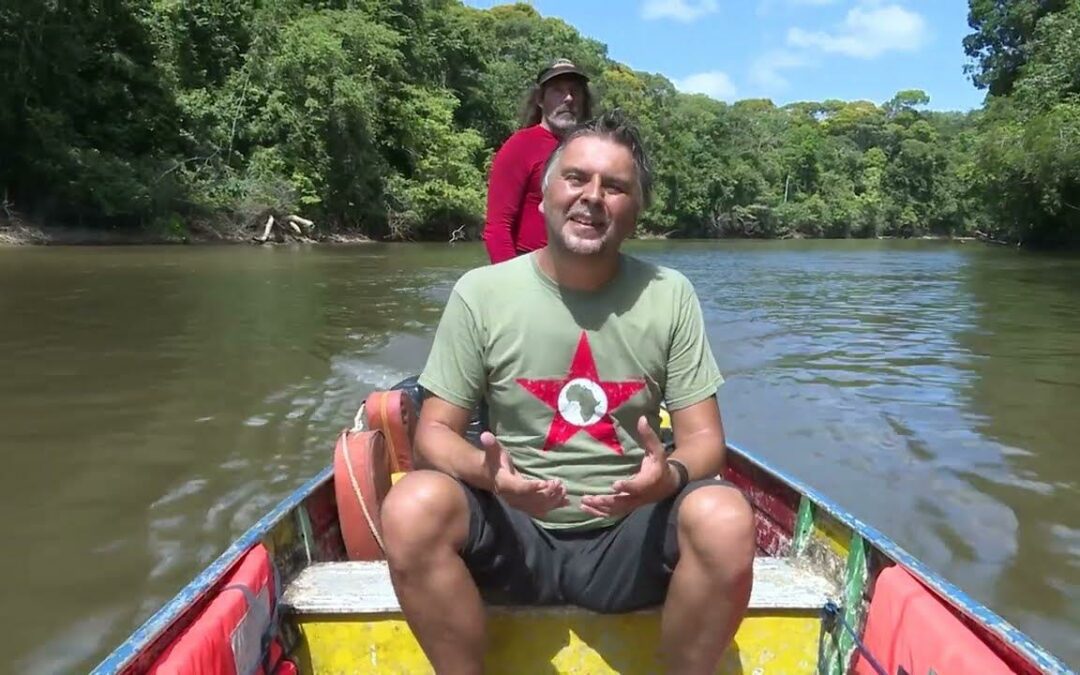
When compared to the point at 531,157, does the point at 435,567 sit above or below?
below

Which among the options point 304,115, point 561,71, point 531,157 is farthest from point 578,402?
point 304,115

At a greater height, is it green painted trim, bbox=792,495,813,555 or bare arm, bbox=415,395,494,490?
bare arm, bbox=415,395,494,490

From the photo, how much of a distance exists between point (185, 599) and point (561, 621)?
2.86 ft

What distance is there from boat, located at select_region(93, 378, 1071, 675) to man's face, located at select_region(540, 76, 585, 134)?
148cm

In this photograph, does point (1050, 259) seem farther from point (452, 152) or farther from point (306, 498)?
point (306, 498)

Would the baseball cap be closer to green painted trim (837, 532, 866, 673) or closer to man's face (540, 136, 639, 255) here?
man's face (540, 136, 639, 255)

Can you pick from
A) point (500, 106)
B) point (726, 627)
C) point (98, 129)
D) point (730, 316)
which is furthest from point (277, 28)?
point (726, 627)

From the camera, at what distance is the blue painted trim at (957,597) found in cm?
169

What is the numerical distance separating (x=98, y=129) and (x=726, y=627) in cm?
2696

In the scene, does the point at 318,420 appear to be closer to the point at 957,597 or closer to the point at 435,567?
the point at 435,567

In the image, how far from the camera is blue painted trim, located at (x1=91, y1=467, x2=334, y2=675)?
1.68 m

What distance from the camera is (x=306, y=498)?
283cm

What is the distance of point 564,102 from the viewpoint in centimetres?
343

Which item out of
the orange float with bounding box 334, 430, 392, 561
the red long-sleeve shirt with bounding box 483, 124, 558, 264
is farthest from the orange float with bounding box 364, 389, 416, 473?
the red long-sleeve shirt with bounding box 483, 124, 558, 264
